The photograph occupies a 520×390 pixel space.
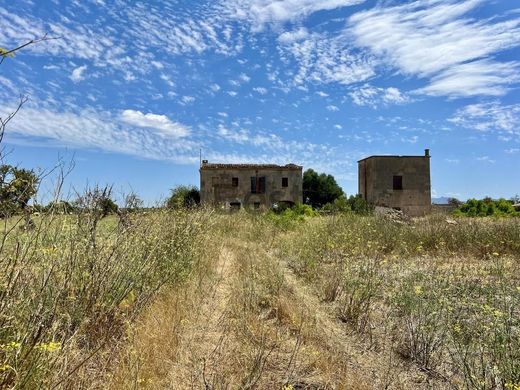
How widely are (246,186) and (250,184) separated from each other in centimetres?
37

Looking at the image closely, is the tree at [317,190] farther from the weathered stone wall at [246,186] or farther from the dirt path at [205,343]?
the dirt path at [205,343]

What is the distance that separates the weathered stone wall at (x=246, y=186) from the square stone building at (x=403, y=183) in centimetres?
657

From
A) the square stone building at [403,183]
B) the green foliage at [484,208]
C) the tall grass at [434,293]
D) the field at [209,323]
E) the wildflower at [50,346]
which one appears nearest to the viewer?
the wildflower at [50,346]

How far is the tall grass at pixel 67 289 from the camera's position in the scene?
2070 mm

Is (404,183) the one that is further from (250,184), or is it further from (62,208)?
(62,208)

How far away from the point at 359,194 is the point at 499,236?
23.5 m

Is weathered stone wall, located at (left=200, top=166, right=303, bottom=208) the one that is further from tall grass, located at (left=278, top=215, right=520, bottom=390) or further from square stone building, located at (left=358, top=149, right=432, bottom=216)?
tall grass, located at (left=278, top=215, right=520, bottom=390)

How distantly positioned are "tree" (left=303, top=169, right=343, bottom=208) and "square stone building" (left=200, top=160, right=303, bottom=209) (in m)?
8.72

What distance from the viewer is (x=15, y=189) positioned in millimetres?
2094

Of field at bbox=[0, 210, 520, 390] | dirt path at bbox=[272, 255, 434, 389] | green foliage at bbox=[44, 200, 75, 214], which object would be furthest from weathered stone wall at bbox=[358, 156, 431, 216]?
green foliage at bbox=[44, 200, 75, 214]

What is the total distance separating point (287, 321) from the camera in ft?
13.9

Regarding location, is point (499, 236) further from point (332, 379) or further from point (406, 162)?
point (406, 162)

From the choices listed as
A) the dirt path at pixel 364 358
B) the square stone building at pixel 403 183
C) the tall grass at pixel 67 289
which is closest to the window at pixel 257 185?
the square stone building at pixel 403 183

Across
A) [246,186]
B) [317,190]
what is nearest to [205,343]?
[246,186]
